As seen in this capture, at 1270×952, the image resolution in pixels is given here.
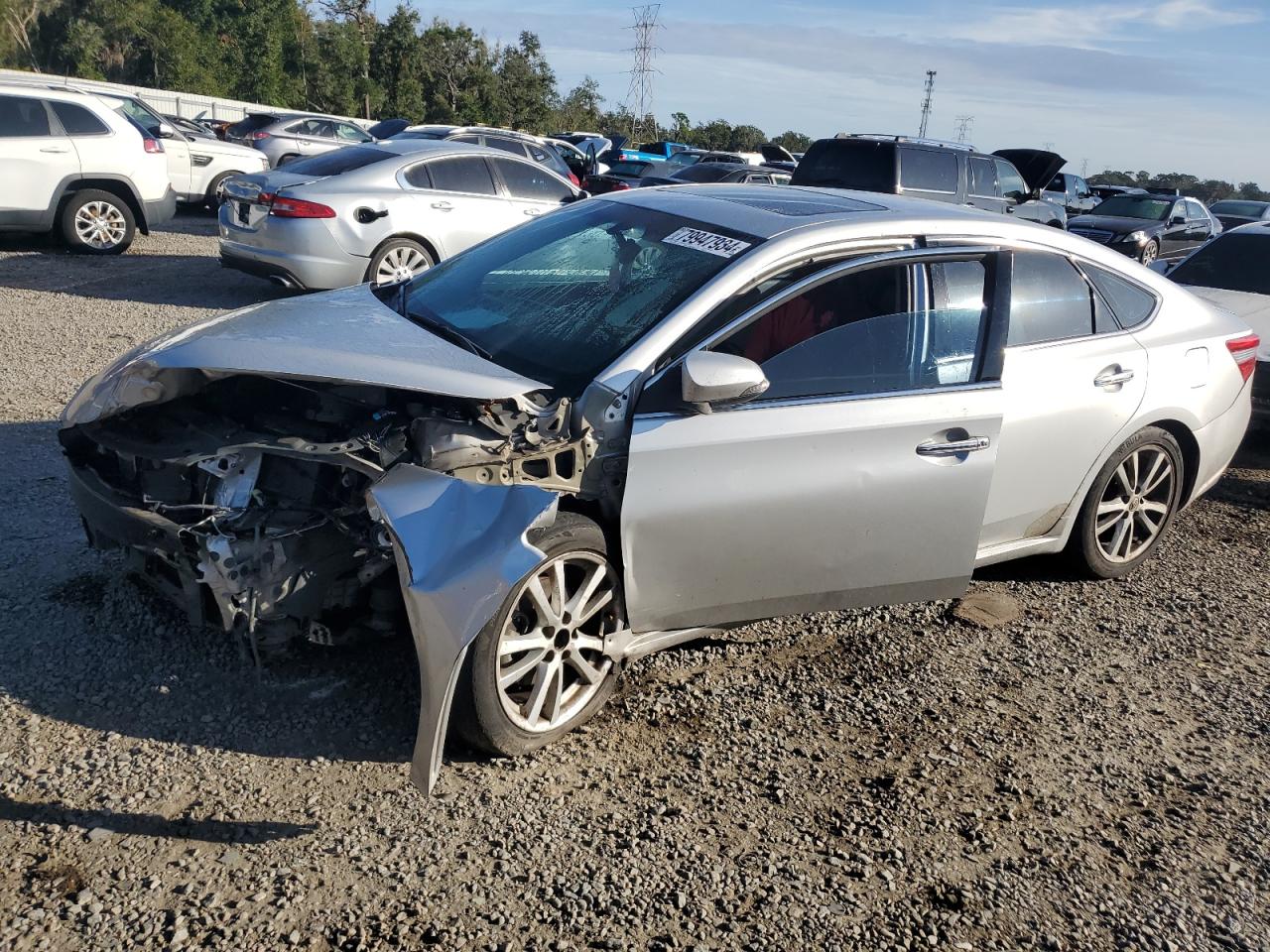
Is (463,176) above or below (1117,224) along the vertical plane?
above

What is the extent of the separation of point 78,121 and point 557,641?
11084 millimetres

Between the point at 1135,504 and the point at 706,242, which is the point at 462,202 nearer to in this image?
the point at 706,242

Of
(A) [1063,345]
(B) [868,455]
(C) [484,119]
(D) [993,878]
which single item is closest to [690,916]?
(D) [993,878]

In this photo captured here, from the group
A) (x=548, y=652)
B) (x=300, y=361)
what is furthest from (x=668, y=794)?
(x=300, y=361)

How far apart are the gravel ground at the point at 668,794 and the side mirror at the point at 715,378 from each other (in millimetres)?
1171

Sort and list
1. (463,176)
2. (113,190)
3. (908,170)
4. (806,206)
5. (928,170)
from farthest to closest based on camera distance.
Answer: (928,170)
(908,170)
(113,190)
(463,176)
(806,206)

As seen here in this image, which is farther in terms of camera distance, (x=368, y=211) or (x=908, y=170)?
(x=908, y=170)

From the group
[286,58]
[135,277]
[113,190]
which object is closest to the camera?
[135,277]

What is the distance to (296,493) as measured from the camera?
3641 mm

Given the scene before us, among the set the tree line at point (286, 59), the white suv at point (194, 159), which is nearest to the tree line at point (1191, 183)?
the tree line at point (286, 59)

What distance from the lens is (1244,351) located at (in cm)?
555

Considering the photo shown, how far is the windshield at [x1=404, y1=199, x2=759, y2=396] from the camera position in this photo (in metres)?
3.88

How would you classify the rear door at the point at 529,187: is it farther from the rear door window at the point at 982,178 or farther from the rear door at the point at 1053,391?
the rear door at the point at 1053,391

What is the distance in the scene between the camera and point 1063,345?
463 centimetres
